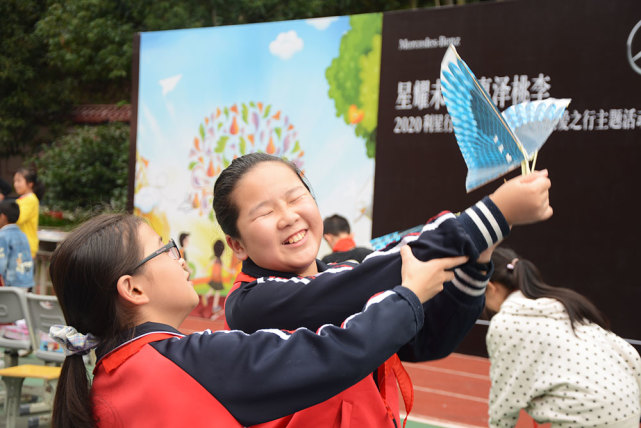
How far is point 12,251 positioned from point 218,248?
8.10 feet

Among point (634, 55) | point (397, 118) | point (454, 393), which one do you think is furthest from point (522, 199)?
point (397, 118)

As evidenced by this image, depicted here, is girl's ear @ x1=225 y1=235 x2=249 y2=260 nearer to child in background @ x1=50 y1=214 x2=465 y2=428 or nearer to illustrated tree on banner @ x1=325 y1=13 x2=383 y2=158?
child in background @ x1=50 y1=214 x2=465 y2=428

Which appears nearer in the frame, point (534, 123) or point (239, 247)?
point (534, 123)

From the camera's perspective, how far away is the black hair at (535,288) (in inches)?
98.2

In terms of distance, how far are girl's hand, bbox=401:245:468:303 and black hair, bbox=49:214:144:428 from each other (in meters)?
0.48

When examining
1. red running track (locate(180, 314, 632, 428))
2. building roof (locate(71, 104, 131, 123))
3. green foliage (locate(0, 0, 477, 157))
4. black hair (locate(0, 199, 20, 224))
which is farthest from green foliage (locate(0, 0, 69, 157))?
red running track (locate(180, 314, 632, 428))

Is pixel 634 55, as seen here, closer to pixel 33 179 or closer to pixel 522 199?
pixel 522 199

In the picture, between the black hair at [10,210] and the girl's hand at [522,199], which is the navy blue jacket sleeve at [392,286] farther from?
the black hair at [10,210]

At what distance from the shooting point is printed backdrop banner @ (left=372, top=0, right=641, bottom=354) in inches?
212

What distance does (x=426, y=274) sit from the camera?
1026 mm

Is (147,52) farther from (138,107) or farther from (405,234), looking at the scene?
(405,234)

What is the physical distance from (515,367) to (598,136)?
3.55 m

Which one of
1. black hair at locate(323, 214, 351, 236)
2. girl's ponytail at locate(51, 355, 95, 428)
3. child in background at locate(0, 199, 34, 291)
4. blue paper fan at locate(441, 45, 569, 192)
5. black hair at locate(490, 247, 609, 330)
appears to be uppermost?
blue paper fan at locate(441, 45, 569, 192)

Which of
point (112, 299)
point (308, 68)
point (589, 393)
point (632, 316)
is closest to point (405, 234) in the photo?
point (112, 299)
